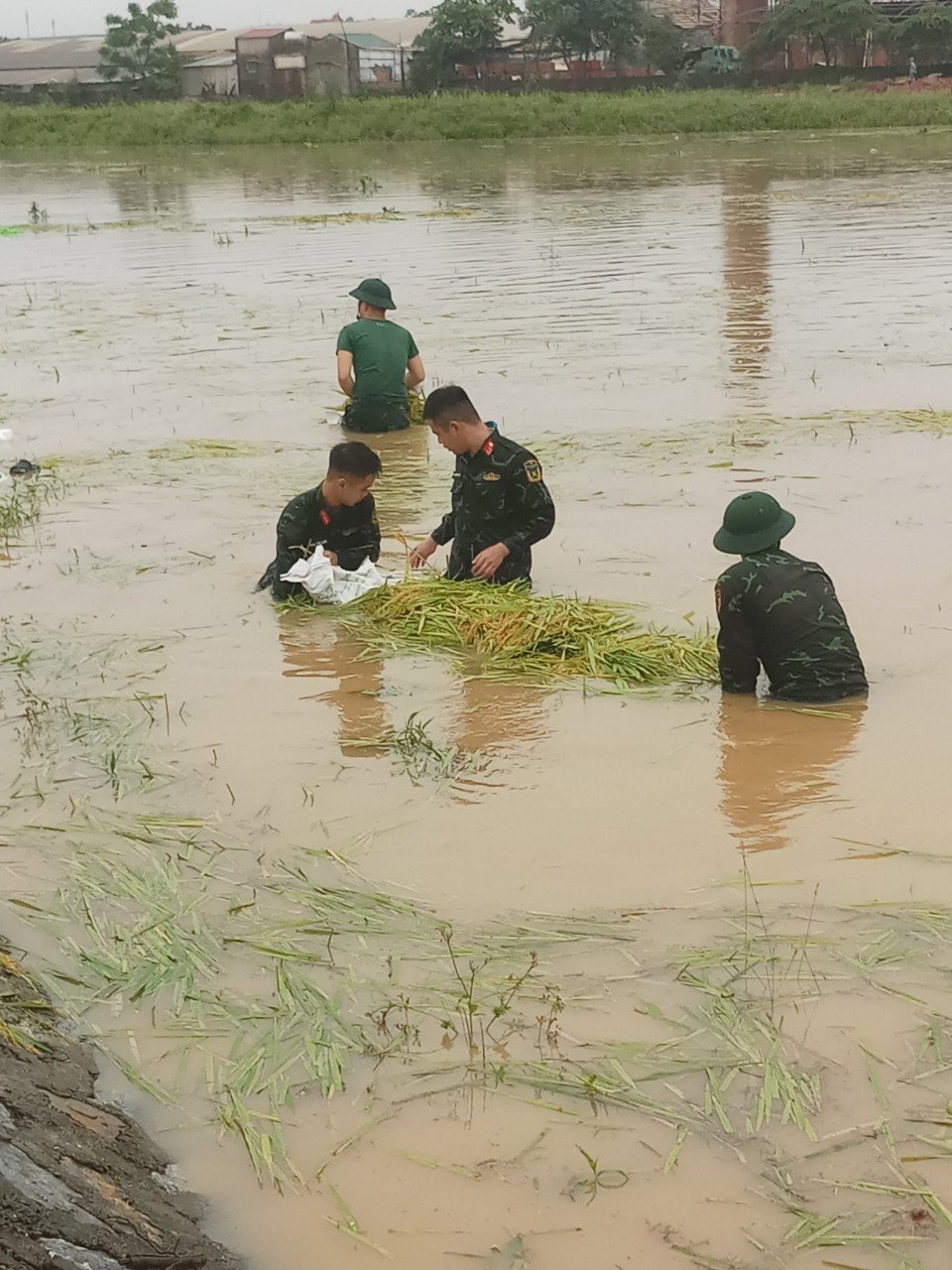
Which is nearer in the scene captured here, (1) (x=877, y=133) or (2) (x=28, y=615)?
(2) (x=28, y=615)

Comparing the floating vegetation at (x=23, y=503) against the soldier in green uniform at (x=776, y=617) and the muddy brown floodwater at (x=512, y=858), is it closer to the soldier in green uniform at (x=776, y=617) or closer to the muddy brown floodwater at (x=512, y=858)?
the muddy brown floodwater at (x=512, y=858)

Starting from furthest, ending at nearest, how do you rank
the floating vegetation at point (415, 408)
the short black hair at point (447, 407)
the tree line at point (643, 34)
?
1. the tree line at point (643, 34)
2. the floating vegetation at point (415, 408)
3. the short black hair at point (447, 407)

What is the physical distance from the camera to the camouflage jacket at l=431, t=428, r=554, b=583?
22.6ft

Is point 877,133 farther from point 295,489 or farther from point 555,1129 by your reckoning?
point 555,1129

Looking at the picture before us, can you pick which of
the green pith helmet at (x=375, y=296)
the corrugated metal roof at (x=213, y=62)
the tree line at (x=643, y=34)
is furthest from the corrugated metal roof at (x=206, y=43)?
the green pith helmet at (x=375, y=296)

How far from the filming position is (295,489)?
912 centimetres

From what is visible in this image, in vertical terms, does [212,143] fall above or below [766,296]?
above

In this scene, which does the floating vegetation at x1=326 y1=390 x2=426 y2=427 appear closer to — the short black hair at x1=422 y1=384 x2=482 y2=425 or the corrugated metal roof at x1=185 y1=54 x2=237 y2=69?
the short black hair at x1=422 y1=384 x2=482 y2=425

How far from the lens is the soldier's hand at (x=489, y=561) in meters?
6.81

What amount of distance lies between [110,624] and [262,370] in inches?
243

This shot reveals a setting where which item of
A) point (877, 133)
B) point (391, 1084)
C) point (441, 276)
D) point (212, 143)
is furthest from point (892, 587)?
point (212, 143)

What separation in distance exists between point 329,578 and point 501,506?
33.4 inches

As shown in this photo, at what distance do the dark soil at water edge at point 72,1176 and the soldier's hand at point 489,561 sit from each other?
352cm

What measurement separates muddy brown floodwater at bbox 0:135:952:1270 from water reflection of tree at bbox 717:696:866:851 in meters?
0.02
